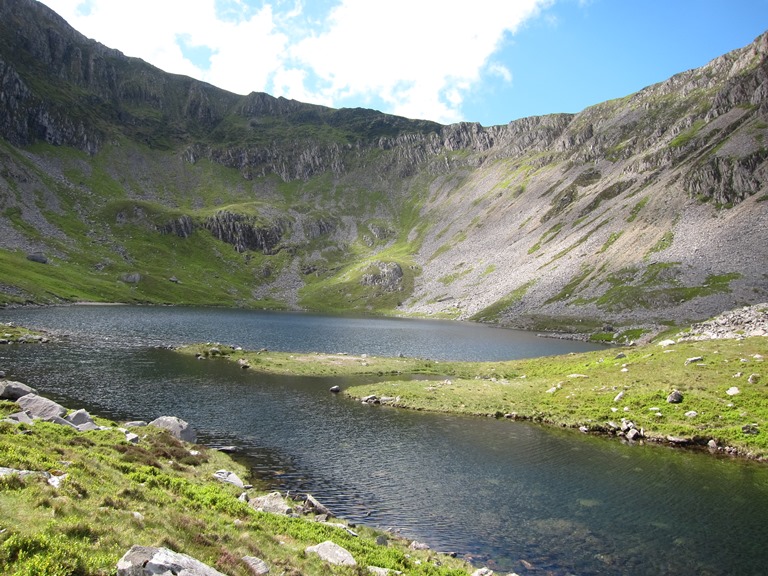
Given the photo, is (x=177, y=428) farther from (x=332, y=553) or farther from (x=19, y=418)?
(x=332, y=553)

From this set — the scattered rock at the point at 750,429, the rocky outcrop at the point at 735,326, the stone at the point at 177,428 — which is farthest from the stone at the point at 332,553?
the rocky outcrop at the point at 735,326

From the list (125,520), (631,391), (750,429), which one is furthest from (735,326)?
(125,520)

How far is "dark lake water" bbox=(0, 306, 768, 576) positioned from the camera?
26.4m

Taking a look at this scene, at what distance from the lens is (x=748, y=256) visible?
144750 millimetres

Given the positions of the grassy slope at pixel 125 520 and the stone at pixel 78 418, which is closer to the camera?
the grassy slope at pixel 125 520

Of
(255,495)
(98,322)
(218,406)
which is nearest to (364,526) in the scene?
(255,495)

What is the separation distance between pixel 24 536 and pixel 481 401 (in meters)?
51.6

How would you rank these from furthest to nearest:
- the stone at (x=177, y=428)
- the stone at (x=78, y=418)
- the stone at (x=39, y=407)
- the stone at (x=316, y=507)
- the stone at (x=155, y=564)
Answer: the stone at (x=177, y=428) < the stone at (x=78, y=418) < the stone at (x=39, y=407) < the stone at (x=316, y=507) < the stone at (x=155, y=564)

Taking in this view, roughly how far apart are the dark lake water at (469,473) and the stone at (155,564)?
16685 mm

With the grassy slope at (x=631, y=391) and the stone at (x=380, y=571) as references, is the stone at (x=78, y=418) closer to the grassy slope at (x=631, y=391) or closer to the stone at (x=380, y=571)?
the stone at (x=380, y=571)

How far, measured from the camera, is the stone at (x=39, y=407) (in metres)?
32.4

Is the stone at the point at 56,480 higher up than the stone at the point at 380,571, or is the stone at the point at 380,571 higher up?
the stone at the point at 56,480

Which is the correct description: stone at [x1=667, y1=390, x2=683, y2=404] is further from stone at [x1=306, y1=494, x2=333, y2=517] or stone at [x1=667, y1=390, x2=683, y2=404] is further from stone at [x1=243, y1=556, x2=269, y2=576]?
stone at [x1=243, y1=556, x2=269, y2=576]

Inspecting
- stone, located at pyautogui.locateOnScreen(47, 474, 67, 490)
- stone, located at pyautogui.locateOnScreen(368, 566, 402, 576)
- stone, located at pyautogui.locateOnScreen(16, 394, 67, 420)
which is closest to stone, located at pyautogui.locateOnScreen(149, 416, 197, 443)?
stone, located at pyautogui.locateOnScreen(16, 394, 67, 420)
